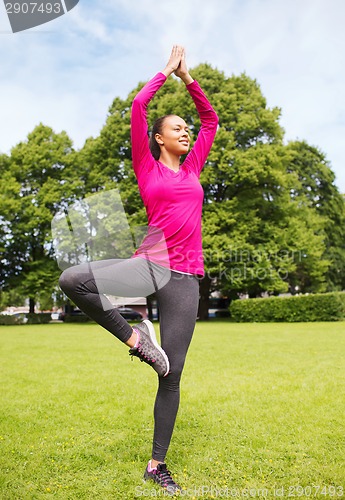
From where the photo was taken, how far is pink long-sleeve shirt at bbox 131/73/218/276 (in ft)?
Result: 10.7

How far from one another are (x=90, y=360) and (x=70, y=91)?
5.98 meters

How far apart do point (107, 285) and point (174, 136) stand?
1330mm

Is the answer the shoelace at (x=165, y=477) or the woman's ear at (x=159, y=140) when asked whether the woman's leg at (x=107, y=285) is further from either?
the shoelace at (x=165, y=477)

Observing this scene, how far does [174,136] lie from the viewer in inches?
140

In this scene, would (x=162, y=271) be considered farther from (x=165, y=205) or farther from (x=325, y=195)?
(x=325, y=195)

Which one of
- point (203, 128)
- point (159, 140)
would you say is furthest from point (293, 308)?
point (159, 140)

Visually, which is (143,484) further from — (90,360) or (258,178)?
(258,178)

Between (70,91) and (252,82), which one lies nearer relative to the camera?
(70,91)

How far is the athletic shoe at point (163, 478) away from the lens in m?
3.28

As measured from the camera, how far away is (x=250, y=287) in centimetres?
2912

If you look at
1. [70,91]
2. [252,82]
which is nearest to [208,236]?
[252,82]

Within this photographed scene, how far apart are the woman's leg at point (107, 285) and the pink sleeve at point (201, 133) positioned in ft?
3.34

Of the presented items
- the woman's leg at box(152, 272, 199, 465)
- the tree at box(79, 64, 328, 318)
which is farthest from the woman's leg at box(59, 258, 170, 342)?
the tree at box(79, 64, 328, 318)

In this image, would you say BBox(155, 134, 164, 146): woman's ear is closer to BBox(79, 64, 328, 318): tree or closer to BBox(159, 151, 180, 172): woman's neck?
BBox(159, 151, 180, 172): woman's neck
